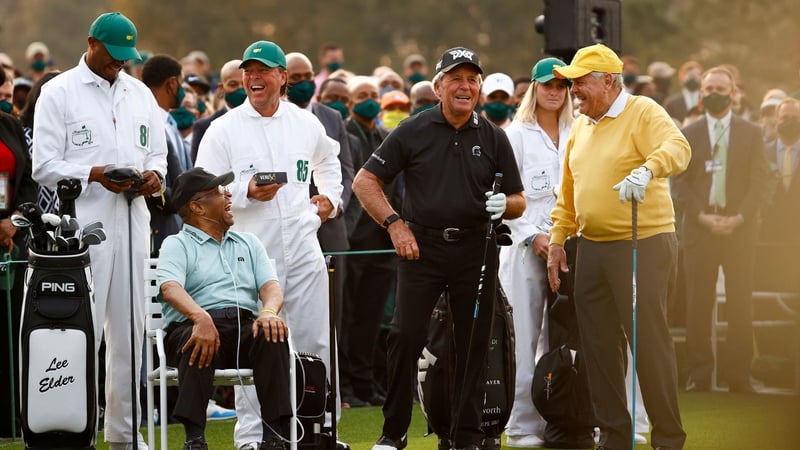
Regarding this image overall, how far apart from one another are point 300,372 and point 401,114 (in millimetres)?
6697

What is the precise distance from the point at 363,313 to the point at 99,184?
166 inches

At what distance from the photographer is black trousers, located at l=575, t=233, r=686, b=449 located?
9.06 meters

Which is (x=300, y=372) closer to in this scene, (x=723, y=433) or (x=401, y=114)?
(x=723, y=433)

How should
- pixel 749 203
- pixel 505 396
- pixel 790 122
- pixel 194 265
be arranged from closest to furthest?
pixel 194 265 → pixel 505 396 → pixel 749 203 → pixel 790 122

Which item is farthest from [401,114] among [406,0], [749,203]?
[406,0]

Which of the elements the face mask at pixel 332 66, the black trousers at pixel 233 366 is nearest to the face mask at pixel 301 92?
the black trousers at pixel 233 366

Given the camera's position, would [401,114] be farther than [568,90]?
Yes

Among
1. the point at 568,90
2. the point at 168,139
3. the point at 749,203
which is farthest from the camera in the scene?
the point at 749,203

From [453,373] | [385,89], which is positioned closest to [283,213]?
[453,373]

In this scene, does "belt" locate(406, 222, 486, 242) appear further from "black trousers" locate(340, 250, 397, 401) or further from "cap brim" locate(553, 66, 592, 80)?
"black trousers" locate(340, 250, 397, 401)

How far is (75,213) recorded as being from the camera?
927 centimetres

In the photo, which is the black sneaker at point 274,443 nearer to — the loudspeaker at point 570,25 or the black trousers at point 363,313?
the black trousers at point 363,313

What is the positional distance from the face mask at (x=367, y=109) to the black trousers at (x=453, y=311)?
174 inches

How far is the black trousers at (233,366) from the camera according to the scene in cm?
827
